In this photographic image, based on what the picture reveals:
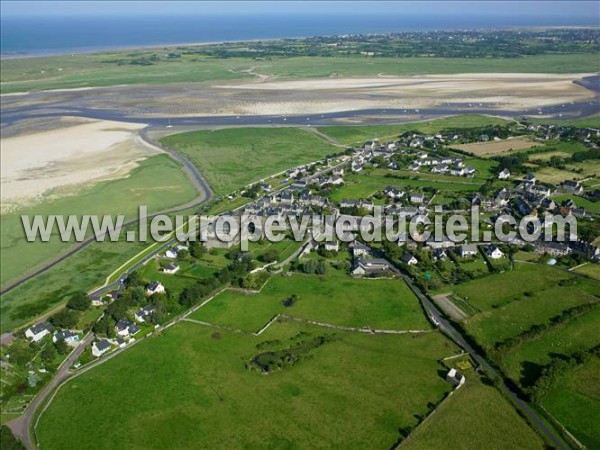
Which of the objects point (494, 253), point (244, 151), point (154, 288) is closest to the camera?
point (154, 288)

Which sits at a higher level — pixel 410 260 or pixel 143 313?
pixel 410 260

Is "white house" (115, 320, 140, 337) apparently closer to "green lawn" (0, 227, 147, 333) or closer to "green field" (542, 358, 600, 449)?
"green lawn" (0, 227, 147, 333)

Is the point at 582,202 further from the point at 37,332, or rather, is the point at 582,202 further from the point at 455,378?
the point at 37,332

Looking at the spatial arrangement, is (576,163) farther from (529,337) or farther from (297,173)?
(529,337)

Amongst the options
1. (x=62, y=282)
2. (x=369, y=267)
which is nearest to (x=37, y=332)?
(x=62, y=282)

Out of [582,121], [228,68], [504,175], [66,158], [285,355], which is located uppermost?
[228,68]

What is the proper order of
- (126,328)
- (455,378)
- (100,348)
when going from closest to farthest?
(455,378) < (100,348) < (126,328)

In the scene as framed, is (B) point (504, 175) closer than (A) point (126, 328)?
No
